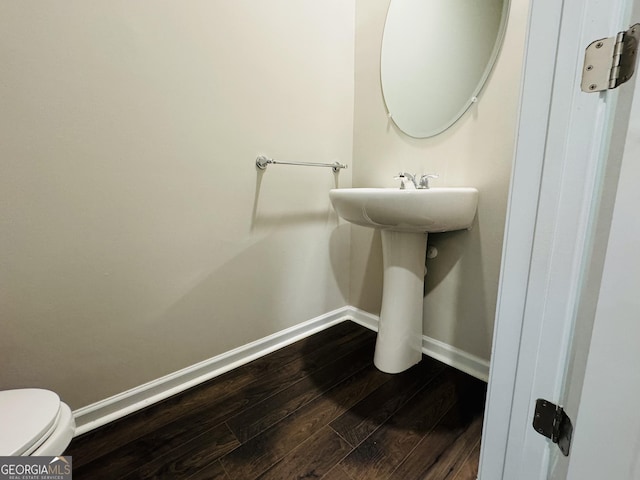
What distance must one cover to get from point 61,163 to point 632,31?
4.29 feet

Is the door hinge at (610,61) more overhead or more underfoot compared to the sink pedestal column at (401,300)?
more overhead

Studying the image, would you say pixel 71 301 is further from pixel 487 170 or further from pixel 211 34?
pixel 487 170

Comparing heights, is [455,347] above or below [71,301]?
below

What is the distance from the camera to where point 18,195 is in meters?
0.77

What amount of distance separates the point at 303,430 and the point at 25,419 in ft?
2.38

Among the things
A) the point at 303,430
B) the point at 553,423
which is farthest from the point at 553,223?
the point at 303,430

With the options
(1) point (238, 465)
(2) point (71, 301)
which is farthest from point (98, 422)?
(1) point (238, 465)

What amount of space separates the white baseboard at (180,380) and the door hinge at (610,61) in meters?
1.40

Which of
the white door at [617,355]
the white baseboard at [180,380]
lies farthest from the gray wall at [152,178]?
the white door at [617,355]

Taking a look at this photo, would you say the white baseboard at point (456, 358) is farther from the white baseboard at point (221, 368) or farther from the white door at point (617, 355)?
the white door at point (617, 355)

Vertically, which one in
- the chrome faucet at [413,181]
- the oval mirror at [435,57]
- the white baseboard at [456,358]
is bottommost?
the white baseboard at [456,358]

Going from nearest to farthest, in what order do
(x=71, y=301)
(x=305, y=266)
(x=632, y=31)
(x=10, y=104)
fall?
(x=632, y=31), (x=10, y=104), (x=71, y=301), (x=305, y=266)

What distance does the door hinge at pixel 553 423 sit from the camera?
493mm

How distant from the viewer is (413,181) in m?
1.23
